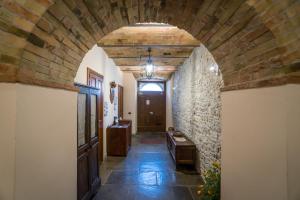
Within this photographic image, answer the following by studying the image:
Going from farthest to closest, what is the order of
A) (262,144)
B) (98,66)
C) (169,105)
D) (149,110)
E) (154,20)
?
(149,110) < (169,105) < (98,66) < (154,20) < (262,144)

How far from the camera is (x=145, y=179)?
3.72 m

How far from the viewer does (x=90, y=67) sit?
384 cm

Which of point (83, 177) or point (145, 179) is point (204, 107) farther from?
point (83, 177)

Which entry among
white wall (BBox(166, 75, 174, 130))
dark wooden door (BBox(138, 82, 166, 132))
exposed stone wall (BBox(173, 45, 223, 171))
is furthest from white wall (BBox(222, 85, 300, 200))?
dark wooden door (BBox(138, 82, 166, 132))

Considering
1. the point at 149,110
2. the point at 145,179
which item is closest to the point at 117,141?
the point at 145,179

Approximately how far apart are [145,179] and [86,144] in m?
1.58

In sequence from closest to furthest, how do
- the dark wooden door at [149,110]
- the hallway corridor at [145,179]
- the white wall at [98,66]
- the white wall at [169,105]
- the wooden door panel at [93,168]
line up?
the wooden door panel at [93,168] < the hallway corridor at [145,179] < the white wall at [98,66] < the white wall at [169,105] < the dark wooden door at [149,110]

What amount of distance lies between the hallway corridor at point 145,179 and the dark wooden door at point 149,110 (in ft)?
13.9

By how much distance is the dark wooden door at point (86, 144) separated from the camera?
98.8 inches

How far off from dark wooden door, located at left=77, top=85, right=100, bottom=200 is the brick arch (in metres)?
0.66

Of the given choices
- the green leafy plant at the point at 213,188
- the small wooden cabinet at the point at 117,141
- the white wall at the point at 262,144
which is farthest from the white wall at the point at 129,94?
the white wall at the point at 262,144

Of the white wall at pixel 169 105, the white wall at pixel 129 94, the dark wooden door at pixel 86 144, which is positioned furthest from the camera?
the white wall at pixel 169 105

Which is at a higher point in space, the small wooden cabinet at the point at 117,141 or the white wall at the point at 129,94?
the white wall at the point at 129,94

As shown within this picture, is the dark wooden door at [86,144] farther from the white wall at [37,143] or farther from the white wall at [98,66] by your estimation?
the white wall at [98,66]
